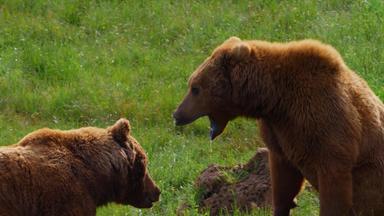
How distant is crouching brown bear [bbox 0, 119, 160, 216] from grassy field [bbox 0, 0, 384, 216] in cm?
266

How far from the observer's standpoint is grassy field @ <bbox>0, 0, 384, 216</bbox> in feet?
40.6

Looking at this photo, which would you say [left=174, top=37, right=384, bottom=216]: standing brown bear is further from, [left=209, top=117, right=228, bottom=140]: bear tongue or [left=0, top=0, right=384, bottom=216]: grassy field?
[left=0, top=0, right=384, bottom=216]: grassy field

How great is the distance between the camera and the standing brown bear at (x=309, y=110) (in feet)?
26.9

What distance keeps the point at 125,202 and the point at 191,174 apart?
2.92 meters

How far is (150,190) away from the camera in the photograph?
8445mm

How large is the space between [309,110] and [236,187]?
1.90 metres

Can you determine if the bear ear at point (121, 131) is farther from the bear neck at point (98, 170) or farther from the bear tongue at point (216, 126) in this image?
the bear tongue at point (216, 126)

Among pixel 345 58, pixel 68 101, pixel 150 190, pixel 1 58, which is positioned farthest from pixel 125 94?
pixel 150 190

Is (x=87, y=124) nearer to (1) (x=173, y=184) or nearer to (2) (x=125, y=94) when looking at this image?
(2) (x=125, y=94)

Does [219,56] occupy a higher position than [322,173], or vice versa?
[219,56]

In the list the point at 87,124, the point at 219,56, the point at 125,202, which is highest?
the point at 219,56

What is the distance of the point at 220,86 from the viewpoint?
8.40 m

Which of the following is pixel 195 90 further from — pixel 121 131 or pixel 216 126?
pixel 121 131

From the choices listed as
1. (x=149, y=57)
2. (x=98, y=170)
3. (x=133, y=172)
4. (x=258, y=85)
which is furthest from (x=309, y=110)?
(x=149, y=57)
